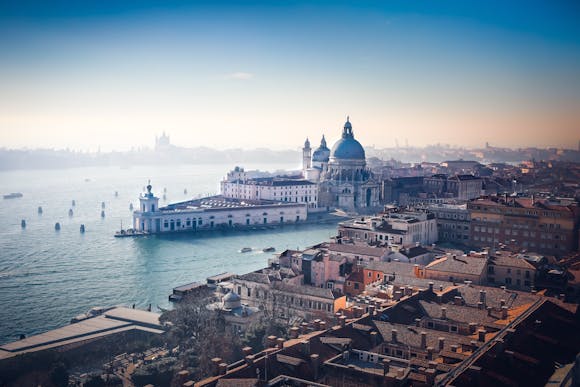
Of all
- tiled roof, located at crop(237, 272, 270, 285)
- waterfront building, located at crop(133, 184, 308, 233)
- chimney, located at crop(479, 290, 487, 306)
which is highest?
chimney, located at crop(479, 290, 487, 306)

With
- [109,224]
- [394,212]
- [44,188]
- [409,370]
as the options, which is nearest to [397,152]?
[44,188]

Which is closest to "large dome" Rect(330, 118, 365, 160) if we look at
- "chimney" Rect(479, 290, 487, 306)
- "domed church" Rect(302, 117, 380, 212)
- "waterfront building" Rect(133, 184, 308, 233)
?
"domed church" Rect(302, 117, 380, 212)

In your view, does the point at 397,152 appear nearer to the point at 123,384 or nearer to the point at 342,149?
the point at 342,149

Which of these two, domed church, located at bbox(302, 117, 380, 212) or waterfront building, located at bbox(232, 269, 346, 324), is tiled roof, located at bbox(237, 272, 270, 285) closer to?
waterfront building, located at bbox(232, 269, 346, 324)

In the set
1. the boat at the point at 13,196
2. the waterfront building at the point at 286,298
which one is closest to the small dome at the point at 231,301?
the waterfront building at the point at 286,298

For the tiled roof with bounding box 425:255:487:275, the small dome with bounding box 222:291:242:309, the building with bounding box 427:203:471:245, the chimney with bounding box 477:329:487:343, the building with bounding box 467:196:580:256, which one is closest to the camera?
the chimney with bounding box 477:329:487:343

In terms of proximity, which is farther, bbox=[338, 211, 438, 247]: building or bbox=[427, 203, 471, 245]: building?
bbox=[427, 203, 471, 245]: building
